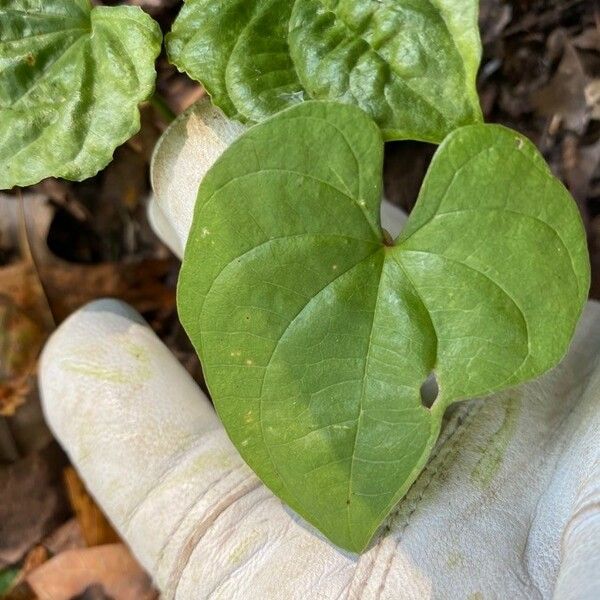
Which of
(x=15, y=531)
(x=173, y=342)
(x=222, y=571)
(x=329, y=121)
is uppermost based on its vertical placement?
(x=329, y=121)

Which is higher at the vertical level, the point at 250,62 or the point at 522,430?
the point at 250,62

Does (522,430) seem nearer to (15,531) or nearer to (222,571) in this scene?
(222,571)

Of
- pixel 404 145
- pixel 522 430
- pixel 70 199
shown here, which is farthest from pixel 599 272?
pixel 70 199

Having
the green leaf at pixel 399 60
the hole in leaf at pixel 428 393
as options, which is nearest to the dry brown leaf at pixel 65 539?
the hole in leaf at pixel 428 393

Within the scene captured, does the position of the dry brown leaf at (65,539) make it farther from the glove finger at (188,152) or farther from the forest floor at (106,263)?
the glove finger at (188,152)

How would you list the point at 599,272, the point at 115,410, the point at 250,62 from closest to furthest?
the point at 250,62, the point at 115,410, the point at 599,272

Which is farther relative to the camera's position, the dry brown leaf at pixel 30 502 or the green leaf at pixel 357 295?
the dry brown leaf at pixel 30 502

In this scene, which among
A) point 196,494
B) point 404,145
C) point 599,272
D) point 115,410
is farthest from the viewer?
point 404,145

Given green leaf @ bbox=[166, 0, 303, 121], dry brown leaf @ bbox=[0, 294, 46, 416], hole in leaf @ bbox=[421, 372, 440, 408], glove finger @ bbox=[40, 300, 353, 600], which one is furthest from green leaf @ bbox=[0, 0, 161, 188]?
dry brown leaf @ bbox=[0, 294, 46, 416]
